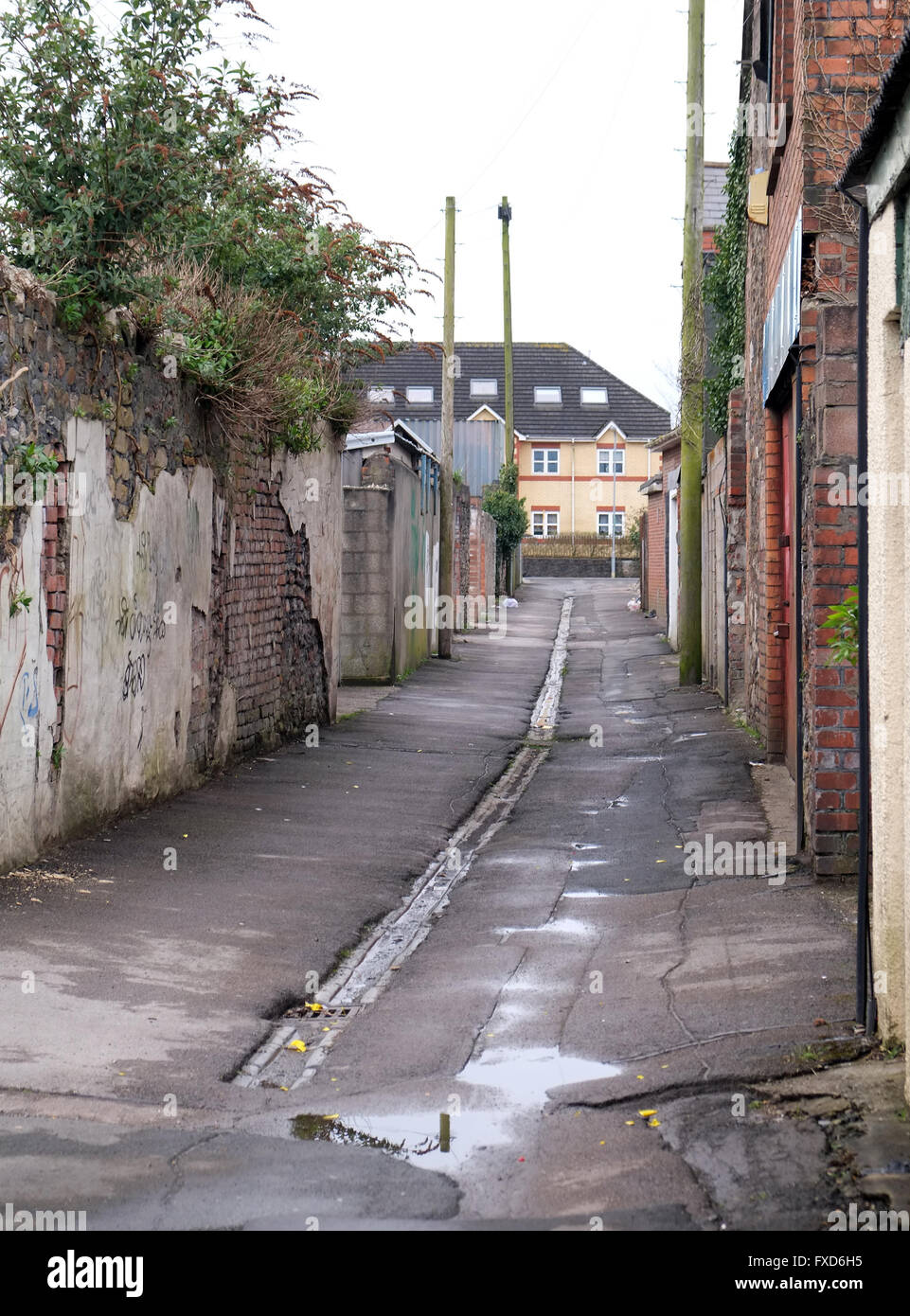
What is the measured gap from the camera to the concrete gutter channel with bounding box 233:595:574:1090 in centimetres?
536

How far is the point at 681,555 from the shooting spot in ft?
63.1

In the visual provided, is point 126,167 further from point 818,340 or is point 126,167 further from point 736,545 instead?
point 736,545

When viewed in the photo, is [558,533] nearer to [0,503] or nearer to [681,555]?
[681,555]

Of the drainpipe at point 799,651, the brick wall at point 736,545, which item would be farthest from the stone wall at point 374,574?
the drainpipe at point 799,651

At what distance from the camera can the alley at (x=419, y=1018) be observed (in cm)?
394

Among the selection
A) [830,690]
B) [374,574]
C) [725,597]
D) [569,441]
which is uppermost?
[569,441]

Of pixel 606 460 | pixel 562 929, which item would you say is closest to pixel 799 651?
pixel 562 929

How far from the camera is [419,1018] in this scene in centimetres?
581

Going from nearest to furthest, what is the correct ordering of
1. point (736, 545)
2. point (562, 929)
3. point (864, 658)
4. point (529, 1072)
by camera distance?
point (529, 1072) < point (864, 658) < point (562, 929) < point (736, 545)

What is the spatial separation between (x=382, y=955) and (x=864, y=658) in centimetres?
286

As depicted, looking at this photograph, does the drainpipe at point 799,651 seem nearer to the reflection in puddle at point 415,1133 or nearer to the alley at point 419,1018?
the alley at point 419,1018

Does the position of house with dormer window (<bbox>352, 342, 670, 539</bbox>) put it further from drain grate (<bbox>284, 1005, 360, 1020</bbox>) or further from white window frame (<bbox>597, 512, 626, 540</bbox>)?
drain grate (<bbox>284, 1005, 360, 1020</bbox>)

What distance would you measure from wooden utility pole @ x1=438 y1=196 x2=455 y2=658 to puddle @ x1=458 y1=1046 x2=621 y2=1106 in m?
18.8
